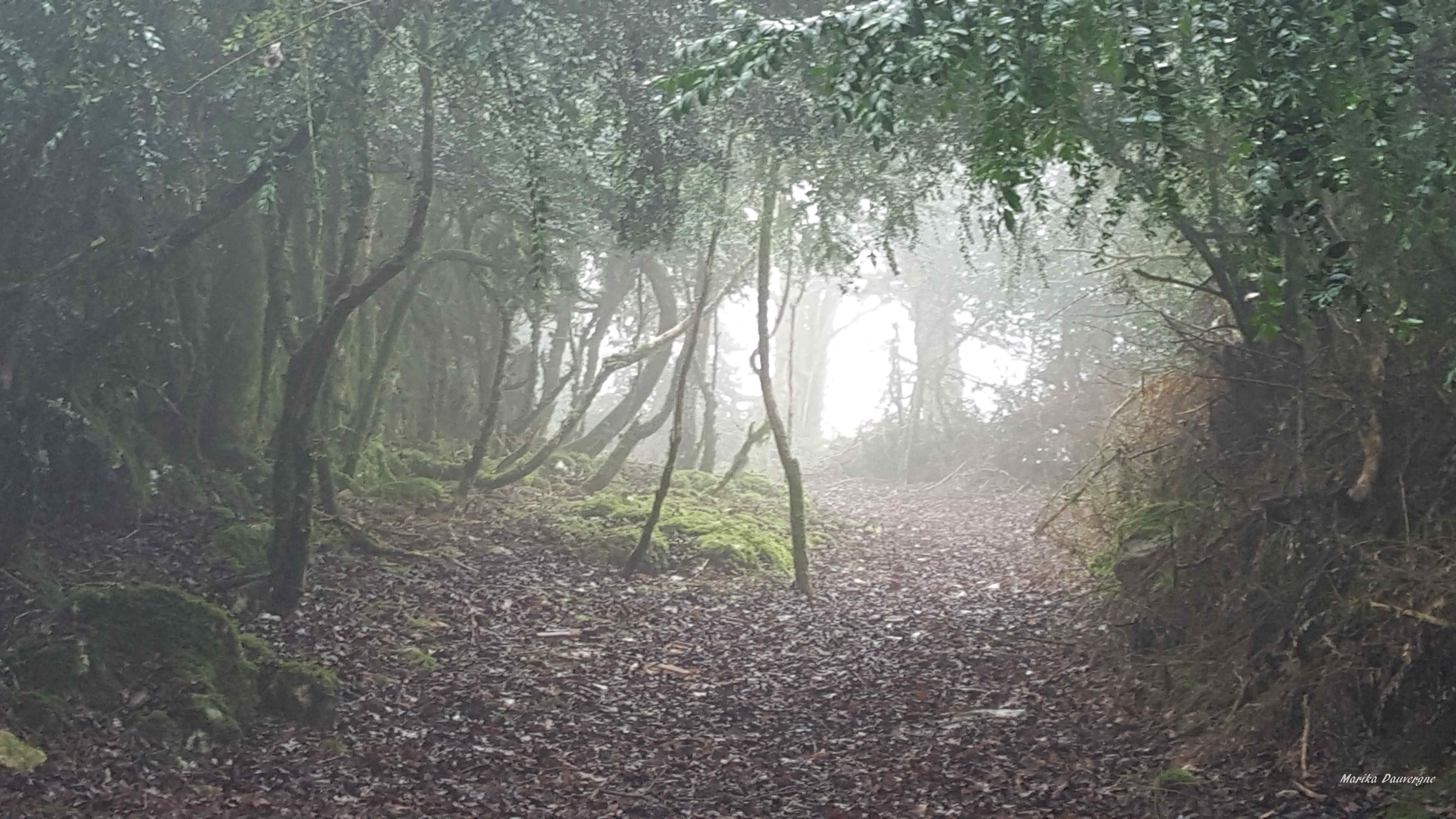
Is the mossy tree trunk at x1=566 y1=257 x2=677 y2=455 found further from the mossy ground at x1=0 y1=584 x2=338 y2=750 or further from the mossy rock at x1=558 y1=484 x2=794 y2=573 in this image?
the mossy ground at x1=0 y1=584 x2=338 y2=750

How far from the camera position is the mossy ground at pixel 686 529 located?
10867 mm

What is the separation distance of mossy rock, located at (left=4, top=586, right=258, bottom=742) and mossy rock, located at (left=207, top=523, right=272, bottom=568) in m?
1.54

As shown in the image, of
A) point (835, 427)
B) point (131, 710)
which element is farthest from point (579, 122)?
point (835, 427)

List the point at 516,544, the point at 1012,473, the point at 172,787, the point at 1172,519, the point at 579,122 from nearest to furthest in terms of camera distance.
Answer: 1. the point at 172,787
2. the point at 1172,519
3. the point at 579,122
4. the point at 516,544
5. the point at 1012,473

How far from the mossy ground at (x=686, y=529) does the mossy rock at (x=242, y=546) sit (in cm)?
328

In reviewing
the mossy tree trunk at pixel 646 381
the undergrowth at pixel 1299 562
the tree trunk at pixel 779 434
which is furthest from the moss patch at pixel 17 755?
the mossy tree trunk at pixel 646 381

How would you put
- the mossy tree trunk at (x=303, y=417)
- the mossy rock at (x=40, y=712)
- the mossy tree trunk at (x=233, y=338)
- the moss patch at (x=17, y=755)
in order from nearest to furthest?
the moss patch at (x=17, y=755), the mossy rock at (x=40, y=712), the mossy tree trunk at (x=303, y=417), the mossy tree trunk at (x=233, y=338)

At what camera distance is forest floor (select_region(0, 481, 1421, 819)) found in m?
5.11

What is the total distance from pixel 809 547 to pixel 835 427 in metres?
18.3

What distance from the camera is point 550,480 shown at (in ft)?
43.8

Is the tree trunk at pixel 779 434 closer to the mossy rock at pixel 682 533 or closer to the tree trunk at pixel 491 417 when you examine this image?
the mossy rock at pixel 682 533

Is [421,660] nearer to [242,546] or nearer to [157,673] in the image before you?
[157,673]

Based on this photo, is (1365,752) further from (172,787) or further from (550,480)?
(550,480)

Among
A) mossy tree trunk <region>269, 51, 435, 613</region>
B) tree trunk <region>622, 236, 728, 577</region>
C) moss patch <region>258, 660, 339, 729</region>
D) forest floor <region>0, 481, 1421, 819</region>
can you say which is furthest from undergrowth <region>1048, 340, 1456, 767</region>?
mossy tree trunk <region>269, 51, 435, 613</region>
